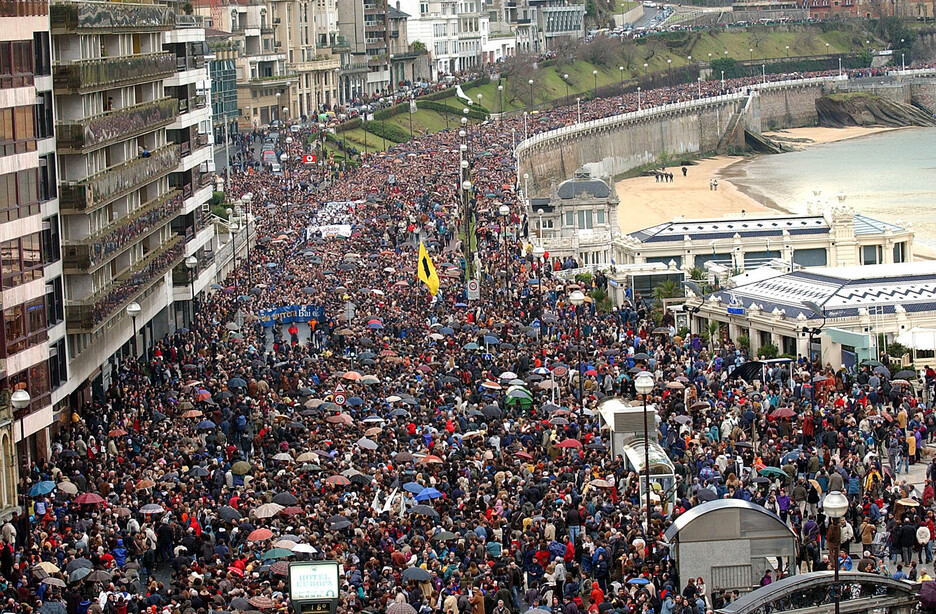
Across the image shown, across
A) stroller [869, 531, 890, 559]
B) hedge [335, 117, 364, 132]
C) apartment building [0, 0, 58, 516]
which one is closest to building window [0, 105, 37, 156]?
apartment building [0, 0, 58, 516]

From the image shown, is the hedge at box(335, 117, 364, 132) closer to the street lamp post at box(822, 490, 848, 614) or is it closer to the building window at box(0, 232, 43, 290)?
the building window at box(0, 232, 43, 290)

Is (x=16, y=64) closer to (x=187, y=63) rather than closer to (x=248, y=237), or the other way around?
(x=187, y=63)

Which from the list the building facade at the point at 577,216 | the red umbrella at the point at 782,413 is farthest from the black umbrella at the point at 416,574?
the building facade at the point at 577,216

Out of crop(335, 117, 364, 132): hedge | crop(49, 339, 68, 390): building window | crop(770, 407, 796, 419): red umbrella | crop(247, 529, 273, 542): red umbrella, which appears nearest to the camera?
crop(247, 529, 273, 542): red umbrella

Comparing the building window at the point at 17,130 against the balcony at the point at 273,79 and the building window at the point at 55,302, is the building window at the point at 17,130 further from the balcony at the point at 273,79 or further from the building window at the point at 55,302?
the balcony at the point at 273,79

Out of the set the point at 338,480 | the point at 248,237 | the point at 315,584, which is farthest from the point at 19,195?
the point at 248,237

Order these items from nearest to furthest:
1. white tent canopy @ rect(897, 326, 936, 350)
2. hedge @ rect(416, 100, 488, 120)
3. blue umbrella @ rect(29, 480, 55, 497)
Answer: blue umbrella @ rect(29, 480, 55, 497) → white tent canopy @ rect(897, 326, 936, 350) → hedge @ rect(416, 100, 488, 120)

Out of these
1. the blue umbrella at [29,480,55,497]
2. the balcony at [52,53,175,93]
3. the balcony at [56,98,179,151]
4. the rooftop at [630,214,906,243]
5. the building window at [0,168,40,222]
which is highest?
the balcony at [52,53,175,93]
